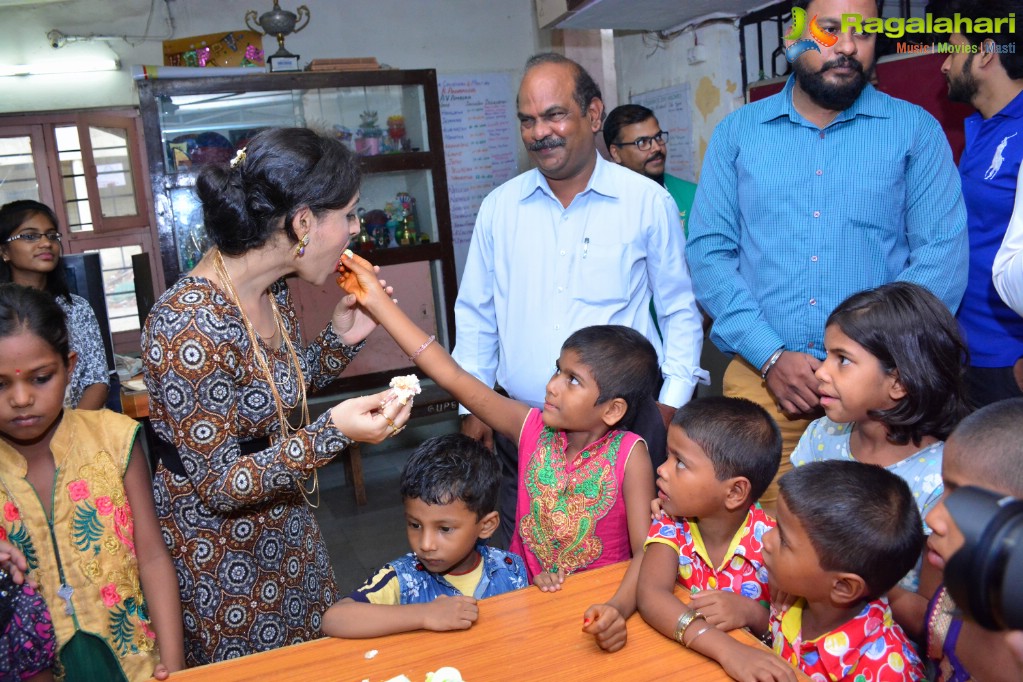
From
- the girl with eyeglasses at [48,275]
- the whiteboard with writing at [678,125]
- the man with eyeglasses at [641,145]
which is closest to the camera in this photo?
the girl with eyeglasses at [48,275]

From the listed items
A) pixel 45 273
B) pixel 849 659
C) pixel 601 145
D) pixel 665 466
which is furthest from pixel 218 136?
pixel 849 659

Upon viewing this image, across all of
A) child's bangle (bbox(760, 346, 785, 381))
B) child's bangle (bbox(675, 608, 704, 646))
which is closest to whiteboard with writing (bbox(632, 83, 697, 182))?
child's bangle (bbox(760, 346, 785, 381))

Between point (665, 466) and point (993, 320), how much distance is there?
1.48 m

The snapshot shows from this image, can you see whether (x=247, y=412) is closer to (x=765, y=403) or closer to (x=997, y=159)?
(x=765, y=403)

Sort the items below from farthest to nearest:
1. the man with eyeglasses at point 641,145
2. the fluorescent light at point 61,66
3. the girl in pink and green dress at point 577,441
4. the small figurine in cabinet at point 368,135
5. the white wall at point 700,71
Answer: the fluorescent light at point 61,66, the small figurine in cabinet at point 368,135, the white wall at point 700,71, the man with eyeglasses at point 641,145, the girl in pink and green dress at point 577,441

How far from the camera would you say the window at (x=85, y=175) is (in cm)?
587

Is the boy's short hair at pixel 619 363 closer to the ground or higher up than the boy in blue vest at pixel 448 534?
higher up

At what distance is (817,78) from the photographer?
2.17 metres

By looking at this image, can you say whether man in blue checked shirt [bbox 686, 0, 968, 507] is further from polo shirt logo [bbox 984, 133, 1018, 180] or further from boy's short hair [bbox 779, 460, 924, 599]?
boy's short hair [bbox 779, 460, 924, 599]

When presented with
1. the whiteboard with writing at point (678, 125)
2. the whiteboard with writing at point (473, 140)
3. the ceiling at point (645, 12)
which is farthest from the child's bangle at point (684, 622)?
the whiteboard with writing at point (473, 140)

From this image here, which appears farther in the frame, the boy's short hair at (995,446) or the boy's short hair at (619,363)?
the boy's short hair at (619,363)

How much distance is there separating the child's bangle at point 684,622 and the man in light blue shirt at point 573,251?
100 centimetres

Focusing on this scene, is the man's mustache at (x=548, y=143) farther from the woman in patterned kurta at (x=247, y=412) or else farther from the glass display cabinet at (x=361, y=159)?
the glass display cabinet at (x=361, y=159)

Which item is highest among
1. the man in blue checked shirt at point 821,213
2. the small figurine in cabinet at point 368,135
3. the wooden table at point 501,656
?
the small figurine in cabinet at point 368,135
